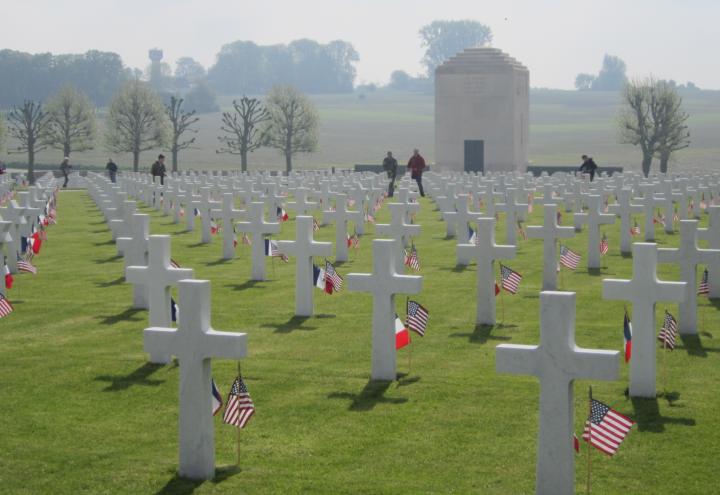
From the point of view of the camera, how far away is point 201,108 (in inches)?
6388

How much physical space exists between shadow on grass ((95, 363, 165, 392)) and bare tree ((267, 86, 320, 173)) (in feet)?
196

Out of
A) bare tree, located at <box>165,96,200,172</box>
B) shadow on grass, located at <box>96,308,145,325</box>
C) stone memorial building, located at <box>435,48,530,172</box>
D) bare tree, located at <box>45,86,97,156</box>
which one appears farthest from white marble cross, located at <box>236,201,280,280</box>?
bare tree, located at <box>45,86,97,156</box>

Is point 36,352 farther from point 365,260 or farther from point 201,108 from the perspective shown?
point 201,108

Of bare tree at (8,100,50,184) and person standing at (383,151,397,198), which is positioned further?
bare tree at (8,100,50,184)

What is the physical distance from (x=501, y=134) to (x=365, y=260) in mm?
40845

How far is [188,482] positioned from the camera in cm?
767

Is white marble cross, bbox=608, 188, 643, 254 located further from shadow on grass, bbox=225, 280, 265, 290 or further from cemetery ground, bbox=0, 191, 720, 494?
shadow on grass, bbox=225, 280, 265, 290

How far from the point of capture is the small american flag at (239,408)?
26.3 feet

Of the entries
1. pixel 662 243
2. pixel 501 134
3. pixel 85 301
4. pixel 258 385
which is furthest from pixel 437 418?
pixel 501 134

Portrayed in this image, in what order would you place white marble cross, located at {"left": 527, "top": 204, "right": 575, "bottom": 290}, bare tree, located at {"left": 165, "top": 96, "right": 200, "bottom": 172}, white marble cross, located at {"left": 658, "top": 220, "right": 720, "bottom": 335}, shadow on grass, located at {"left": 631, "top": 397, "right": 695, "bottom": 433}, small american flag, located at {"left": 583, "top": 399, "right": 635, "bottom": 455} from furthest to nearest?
bare tree, located at {"left": 165, "top": 96, "right": 200, "bottom": 172}
white marble cross, located at {"left": 527, "top": 204, "right": 575, "bottom": 290}
white marble cross, located at {"left": 658, "top": 220, "right": 720, "bottom": 335}
shadow on grass, located at {"left": 631, "top": 397, "right": 695, "bottom": 433}
small american flag, located at {"left": 583, "top": 399, "right": 635, "bottom": 455}

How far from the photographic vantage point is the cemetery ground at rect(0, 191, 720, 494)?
7781 mm

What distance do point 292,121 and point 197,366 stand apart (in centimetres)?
6365

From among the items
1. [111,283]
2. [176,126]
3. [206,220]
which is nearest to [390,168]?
[206,220]

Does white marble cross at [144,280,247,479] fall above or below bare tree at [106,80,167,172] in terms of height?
below
